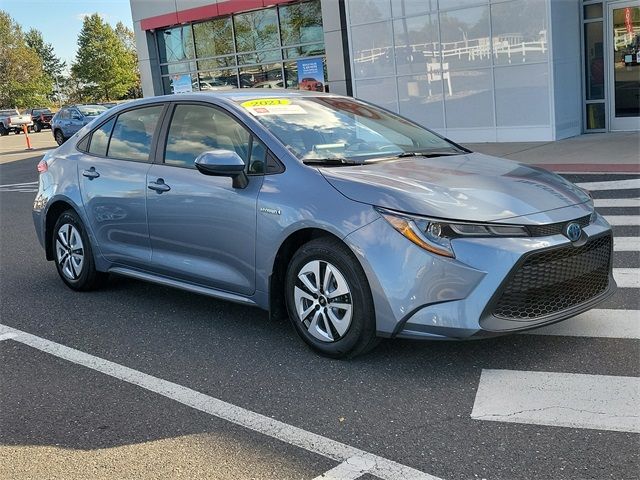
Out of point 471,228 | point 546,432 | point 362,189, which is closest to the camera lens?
point 546,432

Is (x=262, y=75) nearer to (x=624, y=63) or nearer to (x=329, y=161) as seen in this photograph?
(x=624, y=63)

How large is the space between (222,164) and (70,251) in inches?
96.8

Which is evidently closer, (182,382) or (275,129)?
(182,382)

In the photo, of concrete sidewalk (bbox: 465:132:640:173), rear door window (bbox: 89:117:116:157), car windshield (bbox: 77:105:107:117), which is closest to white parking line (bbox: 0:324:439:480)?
rear door window (bbox: 89:117:116:157)

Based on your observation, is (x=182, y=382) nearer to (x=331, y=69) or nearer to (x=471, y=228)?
(x=471, y=228)

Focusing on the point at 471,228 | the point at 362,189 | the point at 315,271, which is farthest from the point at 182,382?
the point at 471,228

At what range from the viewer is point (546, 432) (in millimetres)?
3322

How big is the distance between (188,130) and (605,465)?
11.8 ft

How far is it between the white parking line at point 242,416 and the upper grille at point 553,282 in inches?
43.8

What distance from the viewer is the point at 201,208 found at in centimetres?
490

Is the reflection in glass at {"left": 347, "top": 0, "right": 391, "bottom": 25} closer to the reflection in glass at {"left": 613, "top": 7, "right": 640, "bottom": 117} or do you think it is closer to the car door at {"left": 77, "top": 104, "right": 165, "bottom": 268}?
the reflection in glass at {"left": 613, "top": 7, "right": 640, "bottom": 117}

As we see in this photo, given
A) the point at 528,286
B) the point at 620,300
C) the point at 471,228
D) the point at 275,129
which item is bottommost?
the point at 620,300

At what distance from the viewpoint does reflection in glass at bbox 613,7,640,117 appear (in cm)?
1459

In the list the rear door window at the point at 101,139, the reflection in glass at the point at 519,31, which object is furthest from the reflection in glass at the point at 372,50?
the rear door window at the point at 101,139
